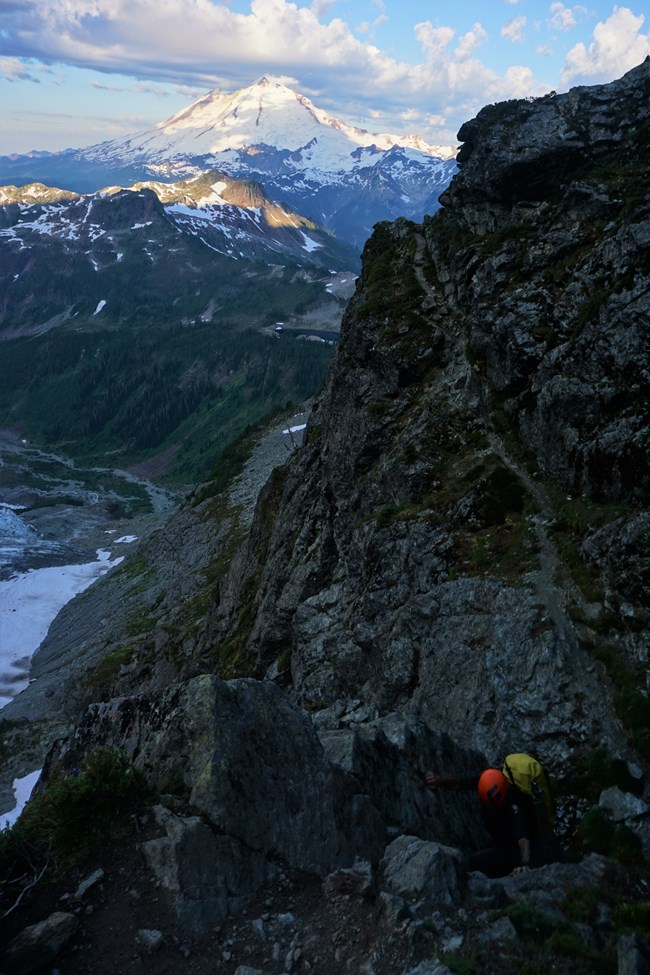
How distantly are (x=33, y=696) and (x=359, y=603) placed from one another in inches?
2725

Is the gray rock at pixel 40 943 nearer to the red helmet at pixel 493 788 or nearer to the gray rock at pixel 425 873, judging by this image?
the gray rock at pixel 425 873

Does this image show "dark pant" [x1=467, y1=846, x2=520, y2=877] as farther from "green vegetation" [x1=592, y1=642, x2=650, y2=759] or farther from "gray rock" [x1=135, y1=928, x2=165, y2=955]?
"gray rock" [x1=135, y1=928, x2=165, y2=955]

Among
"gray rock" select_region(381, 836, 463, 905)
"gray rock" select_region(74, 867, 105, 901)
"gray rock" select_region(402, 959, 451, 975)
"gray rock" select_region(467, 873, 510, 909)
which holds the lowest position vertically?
"gray rock" select_region(467, 873, 510, 909)

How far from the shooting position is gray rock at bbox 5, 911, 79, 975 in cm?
957

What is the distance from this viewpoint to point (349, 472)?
3847cm

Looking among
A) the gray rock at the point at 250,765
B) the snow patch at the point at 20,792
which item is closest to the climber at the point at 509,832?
the gray rock at the point at 250,765

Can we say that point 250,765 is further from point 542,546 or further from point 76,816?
point 542,546

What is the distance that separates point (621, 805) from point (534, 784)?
292 cm

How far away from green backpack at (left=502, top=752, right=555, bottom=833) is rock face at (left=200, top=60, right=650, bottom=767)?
3.96 m

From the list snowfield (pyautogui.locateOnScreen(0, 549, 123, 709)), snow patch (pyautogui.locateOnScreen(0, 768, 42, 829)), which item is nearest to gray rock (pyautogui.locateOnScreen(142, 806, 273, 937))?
snow patch (pyautogui.locateOnScreen(0, 768, 42, 829))

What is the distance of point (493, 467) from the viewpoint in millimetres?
28328

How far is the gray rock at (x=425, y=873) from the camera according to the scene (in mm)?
11102

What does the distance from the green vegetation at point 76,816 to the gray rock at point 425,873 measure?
4952 millimetres

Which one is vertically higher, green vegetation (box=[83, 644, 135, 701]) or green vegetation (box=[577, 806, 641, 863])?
green vegetation (box=[577, 806, 641, 863])
